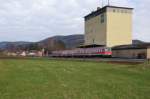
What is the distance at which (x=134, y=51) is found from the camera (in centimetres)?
6388

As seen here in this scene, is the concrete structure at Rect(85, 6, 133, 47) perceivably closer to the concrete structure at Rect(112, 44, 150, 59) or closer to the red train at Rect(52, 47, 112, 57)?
the red train at Rect(52, 47, 112, 57)

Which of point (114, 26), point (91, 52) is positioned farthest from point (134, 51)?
point (114, 26)

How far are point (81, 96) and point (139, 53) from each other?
5322 cm

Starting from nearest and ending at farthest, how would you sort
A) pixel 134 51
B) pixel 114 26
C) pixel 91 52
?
pixel 134 51, pixel 91 52, pixel 114 26

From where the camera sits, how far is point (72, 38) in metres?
179

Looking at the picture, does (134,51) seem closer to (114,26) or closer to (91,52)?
(91,52)

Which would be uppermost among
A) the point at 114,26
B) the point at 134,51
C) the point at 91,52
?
the point at 114,26

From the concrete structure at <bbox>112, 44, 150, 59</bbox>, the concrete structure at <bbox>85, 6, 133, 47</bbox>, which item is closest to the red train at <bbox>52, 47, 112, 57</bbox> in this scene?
the concrete structure at <bbox>112, 44, 150, 59</bbox>

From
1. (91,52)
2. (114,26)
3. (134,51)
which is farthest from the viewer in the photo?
(114,26)

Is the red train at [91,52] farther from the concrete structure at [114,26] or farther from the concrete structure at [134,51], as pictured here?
the concrete structure at [114,26]

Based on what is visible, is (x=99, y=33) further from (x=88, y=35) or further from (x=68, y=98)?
(x=68, y=98)

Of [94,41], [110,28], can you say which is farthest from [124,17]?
[94,41]

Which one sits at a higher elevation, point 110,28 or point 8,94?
point 110,28

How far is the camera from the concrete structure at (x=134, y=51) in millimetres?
58103
